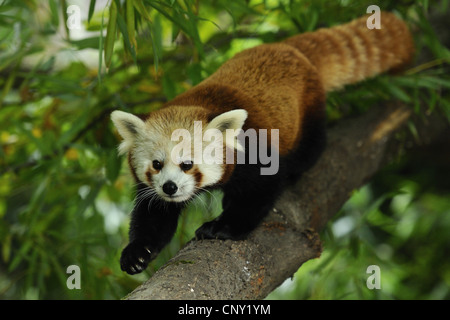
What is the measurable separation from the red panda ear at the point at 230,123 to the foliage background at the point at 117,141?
57 cm

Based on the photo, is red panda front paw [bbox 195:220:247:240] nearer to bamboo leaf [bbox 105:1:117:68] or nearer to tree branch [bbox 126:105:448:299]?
tree branch [bbox 126:105:448:299]

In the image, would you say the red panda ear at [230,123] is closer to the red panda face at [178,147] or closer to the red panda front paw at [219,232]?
the red panda face at [178,147]

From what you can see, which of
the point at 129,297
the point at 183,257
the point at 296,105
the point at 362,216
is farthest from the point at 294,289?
the point at 129,297

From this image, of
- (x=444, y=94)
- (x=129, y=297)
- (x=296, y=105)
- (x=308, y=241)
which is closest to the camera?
(x=129, y=297)

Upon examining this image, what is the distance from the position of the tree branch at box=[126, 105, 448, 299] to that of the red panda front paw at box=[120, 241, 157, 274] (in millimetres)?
408

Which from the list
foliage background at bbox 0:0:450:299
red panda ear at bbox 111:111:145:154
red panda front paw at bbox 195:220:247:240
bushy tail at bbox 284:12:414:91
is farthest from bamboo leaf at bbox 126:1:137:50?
bushy tail at bbox 284:12:414:91

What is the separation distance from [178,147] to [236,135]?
1.00ft

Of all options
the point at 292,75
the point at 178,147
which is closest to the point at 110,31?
the point at 178,147

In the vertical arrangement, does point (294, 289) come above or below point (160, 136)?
below

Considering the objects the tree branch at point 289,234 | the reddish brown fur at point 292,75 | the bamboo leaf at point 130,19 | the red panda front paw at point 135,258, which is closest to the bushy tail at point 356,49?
the reddish brown fur at point 292,75

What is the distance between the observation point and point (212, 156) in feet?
8.00

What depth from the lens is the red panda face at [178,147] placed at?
2.32 metres

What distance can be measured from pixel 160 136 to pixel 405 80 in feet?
6.16

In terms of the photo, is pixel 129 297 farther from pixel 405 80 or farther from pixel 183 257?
pixel 405 80
